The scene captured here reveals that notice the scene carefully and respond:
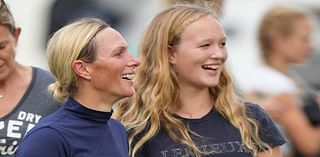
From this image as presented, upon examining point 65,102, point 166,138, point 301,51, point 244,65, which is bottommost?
point 244,65

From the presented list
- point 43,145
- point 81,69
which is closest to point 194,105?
point 81,69

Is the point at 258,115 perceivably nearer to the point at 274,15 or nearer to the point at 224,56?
the point at 224,56

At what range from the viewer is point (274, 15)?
6.65 m

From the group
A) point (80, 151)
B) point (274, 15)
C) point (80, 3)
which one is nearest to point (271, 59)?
point (274, 15)

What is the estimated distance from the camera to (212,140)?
4.61m

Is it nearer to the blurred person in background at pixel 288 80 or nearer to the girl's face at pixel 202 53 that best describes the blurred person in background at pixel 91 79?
the girl's face at pixel 202 53

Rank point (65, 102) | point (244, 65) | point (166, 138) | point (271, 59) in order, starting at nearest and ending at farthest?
point (65, 102) → point (166, 138) → point (271, 59) → point (244, 65)

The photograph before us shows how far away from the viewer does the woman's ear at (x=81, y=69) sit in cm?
418

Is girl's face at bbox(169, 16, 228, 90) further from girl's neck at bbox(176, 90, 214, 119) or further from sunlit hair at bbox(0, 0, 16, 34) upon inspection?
sunlit hair at bbox(0, 0, 16, 34)

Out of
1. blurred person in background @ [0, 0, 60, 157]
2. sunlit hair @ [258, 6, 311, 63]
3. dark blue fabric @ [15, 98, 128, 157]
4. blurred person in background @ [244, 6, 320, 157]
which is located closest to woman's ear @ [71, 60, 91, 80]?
dark blue fabric @ [15, 98, 128, 157]

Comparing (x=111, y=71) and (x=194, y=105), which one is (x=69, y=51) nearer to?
(x=111, y=71)

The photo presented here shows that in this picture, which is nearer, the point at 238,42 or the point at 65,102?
the point at 65,102

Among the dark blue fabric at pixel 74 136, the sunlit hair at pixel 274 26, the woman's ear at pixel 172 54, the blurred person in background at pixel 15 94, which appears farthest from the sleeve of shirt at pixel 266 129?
the sunlit hair at pixel 274 26

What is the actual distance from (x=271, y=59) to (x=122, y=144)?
8.17 ft
